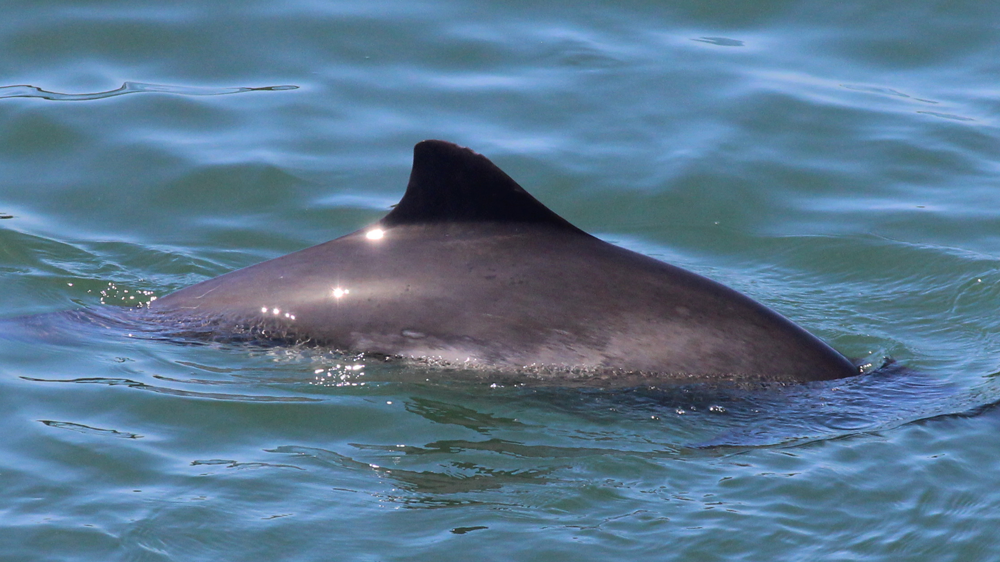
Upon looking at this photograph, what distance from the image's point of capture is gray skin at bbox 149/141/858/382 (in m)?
5.91

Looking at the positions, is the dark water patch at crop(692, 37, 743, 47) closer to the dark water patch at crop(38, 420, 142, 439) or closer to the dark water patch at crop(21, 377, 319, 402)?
the dark water patch at crop(21, 377, 319, 402)

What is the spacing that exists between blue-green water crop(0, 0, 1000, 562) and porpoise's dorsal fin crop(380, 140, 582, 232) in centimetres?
87

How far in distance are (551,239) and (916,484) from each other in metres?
2.07

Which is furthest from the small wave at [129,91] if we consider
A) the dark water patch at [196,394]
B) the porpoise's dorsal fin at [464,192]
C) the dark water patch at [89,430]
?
the dark water patch at [89,430]

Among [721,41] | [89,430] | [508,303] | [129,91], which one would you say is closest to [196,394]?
[89,430]

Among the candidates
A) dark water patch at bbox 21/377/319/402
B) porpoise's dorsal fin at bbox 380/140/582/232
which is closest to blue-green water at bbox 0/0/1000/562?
dark water patch at bbox 21/377/319/402

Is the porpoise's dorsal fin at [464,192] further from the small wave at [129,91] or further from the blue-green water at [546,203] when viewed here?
the small wave at [129,91]

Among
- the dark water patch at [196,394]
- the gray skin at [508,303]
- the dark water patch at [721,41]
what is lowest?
the dark water patch at [196,394]

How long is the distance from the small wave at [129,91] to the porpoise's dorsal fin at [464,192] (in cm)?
588

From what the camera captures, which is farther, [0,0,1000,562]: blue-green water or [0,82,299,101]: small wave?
[0,82,299,101]: small wave

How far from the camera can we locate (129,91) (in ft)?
37.7

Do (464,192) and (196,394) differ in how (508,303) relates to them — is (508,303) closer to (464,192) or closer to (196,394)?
(464,192)

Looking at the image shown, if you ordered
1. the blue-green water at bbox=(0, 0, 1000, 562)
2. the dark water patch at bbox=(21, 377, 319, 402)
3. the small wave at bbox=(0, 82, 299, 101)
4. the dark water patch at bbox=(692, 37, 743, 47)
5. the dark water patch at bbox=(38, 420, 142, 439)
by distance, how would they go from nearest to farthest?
the blue-green water at bbox=(0, 0, 1000, 562) → the dark water patch at bbox=(38, 420, 142, 439) → the dark water patch at bbox=(21, 377, 319, 402) → the small wave at bbox=(0, 82, 299, 101) → the dark water patch at bbox=(692, 37, 743, 47)

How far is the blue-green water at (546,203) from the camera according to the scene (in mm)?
5094
